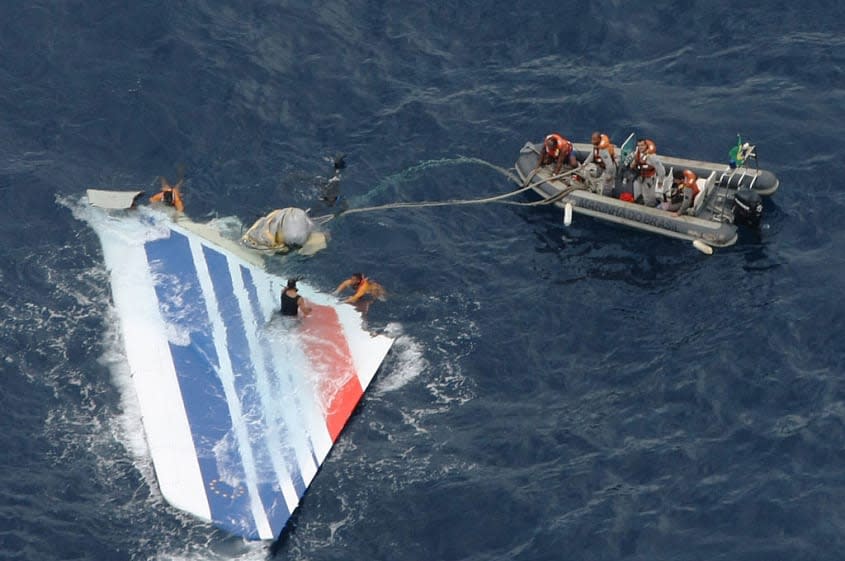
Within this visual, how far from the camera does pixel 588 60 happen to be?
49656 millimetres

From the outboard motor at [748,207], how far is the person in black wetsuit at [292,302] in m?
13.9

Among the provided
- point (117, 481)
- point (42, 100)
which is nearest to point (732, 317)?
point (117, 481)

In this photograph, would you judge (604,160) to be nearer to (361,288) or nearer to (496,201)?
(496,201)

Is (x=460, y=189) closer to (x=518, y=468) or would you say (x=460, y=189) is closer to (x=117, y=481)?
(x=518, y=468)

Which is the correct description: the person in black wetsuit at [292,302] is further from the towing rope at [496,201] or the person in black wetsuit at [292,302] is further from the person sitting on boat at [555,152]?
the person sitting on boat at [555,152]

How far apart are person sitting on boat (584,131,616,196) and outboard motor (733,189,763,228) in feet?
13.7

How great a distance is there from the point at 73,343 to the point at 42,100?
1173 centimetres

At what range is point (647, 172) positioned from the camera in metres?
44.7

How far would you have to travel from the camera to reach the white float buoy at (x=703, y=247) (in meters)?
43.0

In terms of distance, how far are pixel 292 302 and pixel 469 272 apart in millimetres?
5780

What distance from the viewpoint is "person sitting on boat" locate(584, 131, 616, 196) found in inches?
1770

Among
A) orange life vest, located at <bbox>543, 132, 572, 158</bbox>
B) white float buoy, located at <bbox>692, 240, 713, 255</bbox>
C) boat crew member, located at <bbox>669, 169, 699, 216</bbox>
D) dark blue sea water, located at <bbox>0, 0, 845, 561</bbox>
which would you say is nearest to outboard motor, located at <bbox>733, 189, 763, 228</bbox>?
dark blue sea water, located at <bbox>0, 0, 845, 561</bbox>


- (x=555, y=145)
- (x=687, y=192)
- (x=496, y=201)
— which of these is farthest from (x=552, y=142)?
(x=687, y=192)

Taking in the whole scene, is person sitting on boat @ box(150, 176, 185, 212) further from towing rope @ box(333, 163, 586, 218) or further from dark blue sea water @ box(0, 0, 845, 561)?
towing rope @ box(333, 163, 586, 218)
